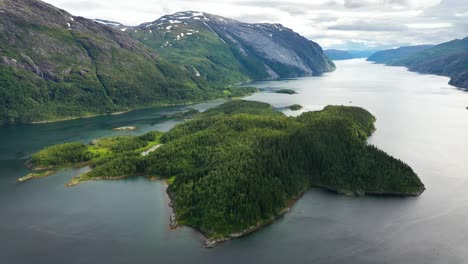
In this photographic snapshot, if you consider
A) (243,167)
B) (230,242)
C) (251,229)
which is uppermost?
(243,167)

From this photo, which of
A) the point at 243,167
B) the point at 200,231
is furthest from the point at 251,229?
the point at 243,167

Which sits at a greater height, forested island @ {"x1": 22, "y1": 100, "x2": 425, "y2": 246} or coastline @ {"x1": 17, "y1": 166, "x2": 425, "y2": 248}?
forested island @ {"x1": 22, "y1": 100, "x2": 425, "y2": 246}

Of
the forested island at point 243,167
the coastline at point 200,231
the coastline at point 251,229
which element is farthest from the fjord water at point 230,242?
the forested island at point 243,167

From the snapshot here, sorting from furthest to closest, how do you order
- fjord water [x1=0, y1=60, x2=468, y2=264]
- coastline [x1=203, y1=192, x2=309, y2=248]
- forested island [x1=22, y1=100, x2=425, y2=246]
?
forested island [x1=22, y1=100, x2=425, y2=246], coastline [x1=203, y1=192, x2=309, y2=248], fjord water [x1=0, y1=60, x2=468, y2=264]

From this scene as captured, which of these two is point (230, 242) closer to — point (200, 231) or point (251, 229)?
point (251, 229)

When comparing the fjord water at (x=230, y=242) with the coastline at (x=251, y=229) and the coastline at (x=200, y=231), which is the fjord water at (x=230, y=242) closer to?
the coastline at (x=251, y=229)

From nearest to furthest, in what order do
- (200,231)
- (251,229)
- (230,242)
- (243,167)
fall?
(230,242), (200,231), (251,229), (243,167)

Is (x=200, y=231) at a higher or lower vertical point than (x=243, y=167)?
lower

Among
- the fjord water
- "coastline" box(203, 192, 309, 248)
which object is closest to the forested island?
"coastline" box(203, 192, 309, 248)

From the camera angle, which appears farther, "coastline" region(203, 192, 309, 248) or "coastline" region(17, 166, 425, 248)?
"coastline" region(17, 166, 425, 248)

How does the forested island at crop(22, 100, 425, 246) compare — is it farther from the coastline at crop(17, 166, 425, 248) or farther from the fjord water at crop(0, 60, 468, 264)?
the fjord water at crop(0, 60, 468, 264)
